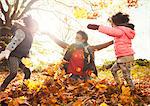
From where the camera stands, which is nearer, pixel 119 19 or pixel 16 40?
pixel 16 40

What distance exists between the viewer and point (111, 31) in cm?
647

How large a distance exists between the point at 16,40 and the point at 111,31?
184cm

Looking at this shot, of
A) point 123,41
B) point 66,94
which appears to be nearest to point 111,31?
point 123,41

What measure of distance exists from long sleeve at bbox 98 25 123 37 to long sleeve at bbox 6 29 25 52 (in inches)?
59.7

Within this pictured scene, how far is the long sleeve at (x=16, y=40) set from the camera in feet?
20.7

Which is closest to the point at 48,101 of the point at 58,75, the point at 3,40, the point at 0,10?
the point at 58,75

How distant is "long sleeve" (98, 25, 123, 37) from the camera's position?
6320mm

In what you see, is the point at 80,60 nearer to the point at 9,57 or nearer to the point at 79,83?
the point at 79,83

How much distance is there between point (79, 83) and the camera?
7.06 metres

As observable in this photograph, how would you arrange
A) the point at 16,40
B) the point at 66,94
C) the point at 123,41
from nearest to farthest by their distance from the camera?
the point at 66,94
the point at 16,40
the point at 123,41

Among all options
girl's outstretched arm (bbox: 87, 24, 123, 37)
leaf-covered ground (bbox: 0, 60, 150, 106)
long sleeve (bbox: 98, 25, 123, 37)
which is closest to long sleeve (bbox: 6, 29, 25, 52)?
leaf-covered ground (bbox: 0, 60, 150, 106)

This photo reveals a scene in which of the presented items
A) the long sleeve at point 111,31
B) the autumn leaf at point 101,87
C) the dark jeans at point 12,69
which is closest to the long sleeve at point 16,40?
the dark jeans at point 12,69

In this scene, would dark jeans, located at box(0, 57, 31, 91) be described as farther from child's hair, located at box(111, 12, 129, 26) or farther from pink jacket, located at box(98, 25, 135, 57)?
child's hair, located at box(111, 12, 129, 26)

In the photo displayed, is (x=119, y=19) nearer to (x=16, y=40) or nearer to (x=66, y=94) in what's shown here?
(x=66, y=94)
